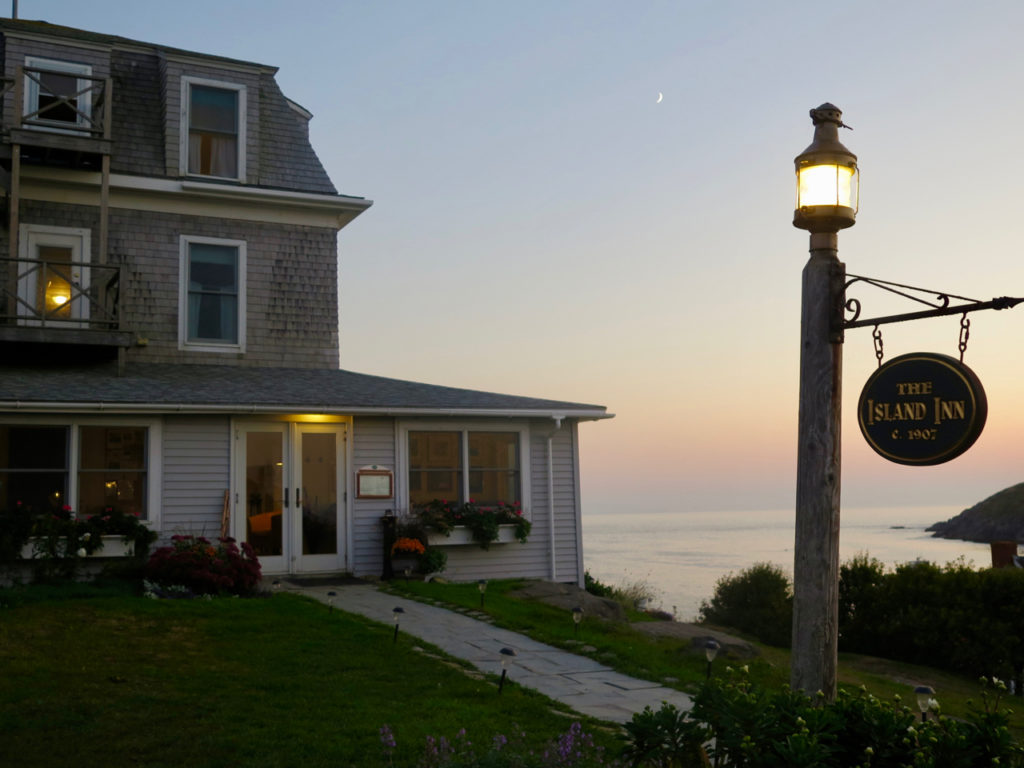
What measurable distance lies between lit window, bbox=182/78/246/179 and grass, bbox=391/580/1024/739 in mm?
7623

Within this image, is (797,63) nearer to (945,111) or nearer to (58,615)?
(945,111)

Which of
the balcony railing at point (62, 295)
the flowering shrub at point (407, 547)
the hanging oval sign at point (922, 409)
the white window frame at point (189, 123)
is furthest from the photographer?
the white window frame at point (189, 123)

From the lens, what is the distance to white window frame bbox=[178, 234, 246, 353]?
16.2 metres

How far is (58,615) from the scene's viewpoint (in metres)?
10.7

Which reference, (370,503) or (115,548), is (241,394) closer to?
(370,503)

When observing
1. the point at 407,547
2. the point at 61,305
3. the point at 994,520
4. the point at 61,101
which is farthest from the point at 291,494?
the point at 994,520

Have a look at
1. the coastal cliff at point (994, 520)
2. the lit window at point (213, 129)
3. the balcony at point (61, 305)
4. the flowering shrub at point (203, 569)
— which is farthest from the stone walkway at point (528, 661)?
the coastal cliff at point (994, 520)

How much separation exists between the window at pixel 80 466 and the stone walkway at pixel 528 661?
2935 millimetres

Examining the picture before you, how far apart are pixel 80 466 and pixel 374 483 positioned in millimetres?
4025

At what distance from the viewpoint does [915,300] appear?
A: 5.34 meters

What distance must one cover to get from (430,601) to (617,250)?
11.0 m

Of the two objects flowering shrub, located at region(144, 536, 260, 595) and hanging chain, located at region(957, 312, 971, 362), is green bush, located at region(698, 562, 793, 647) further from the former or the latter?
hanging chain, located at region(957, 312, 971, 362)

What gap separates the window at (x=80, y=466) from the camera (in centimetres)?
1346

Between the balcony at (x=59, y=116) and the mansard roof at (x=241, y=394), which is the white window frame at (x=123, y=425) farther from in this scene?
the balcony at (x=59, y=116)
